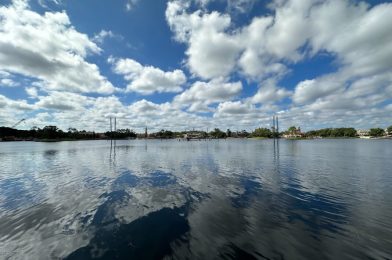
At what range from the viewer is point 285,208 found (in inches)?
517

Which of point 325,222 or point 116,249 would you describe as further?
point 325,222

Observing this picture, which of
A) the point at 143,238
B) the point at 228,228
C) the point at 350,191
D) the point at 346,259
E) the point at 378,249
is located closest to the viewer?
the point at 346,259

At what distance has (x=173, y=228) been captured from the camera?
10516mm

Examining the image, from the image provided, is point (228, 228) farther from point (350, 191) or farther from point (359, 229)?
point (350, 191)

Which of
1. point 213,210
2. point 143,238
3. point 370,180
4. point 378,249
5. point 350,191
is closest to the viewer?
point 378,249

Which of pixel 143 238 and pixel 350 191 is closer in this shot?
pixel 143 238

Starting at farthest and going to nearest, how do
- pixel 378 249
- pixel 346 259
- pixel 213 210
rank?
pixel 213 210 < pixel 378 249 < pixel 346 259

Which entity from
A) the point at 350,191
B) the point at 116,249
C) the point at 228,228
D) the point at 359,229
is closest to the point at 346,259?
the point at 359,229

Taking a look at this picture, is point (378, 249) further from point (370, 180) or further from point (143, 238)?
point (370, 180)

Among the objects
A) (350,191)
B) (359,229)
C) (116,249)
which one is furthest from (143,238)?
(350,191)

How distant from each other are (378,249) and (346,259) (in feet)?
6.24

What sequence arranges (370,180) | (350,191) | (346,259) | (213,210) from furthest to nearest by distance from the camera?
(370,180) < (350,191) < (213,210) < (346,259)

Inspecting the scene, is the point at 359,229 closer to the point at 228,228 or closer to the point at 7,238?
the point at 228,228

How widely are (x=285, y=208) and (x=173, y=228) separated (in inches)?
300
